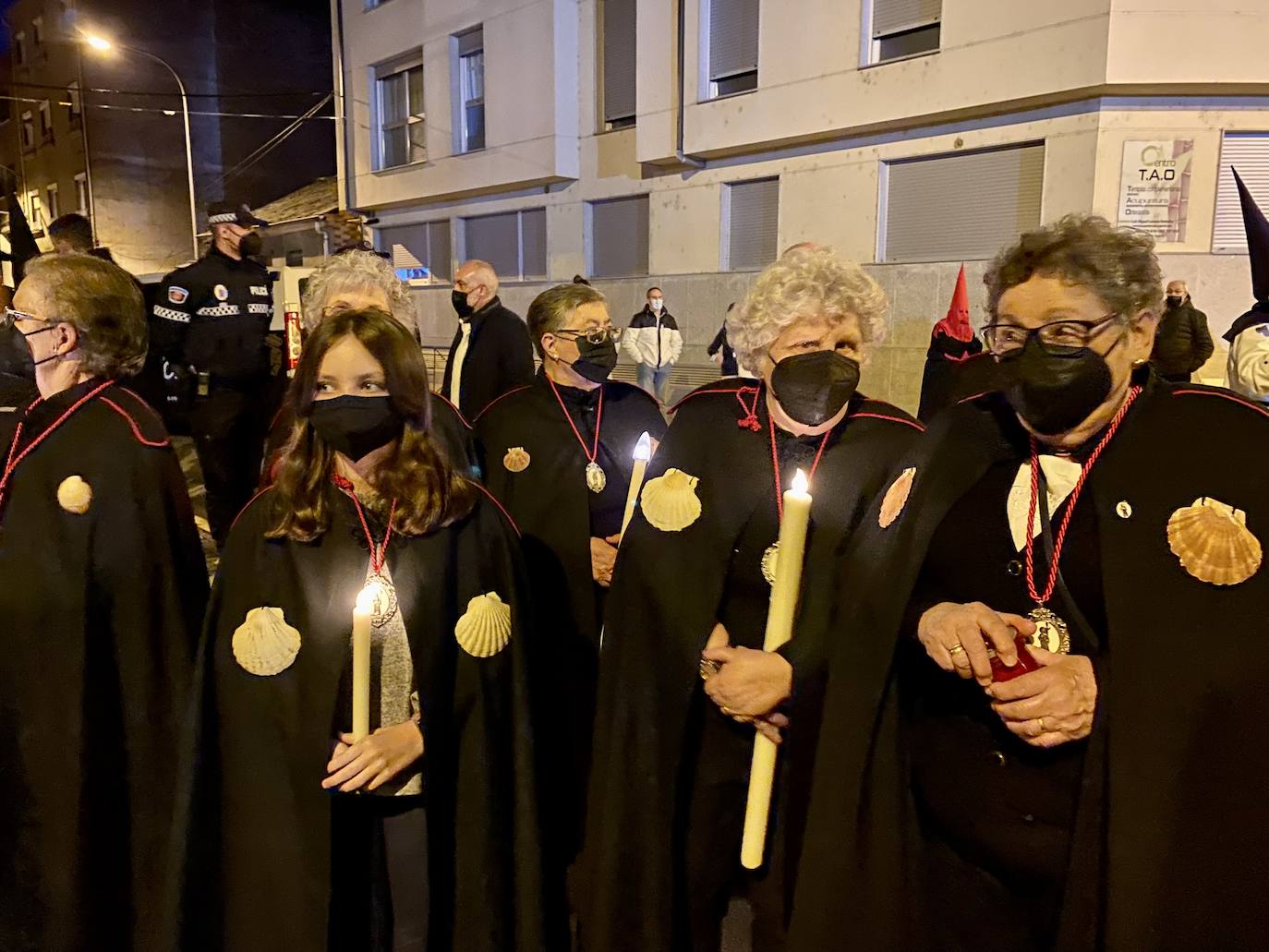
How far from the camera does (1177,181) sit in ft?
36.4

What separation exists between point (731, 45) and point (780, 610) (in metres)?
14.8

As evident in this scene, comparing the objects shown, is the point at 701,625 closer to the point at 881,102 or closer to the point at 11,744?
the point at 11,744

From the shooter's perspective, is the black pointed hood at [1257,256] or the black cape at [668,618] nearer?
the black cape at [668,618]

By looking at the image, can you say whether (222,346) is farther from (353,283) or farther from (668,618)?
(668,618)

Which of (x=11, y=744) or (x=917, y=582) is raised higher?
(x=917, y=582)

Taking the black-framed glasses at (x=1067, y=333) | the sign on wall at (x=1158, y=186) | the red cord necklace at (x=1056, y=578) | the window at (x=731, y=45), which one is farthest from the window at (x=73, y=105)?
the red cord necklace at (x=1056, y=578)

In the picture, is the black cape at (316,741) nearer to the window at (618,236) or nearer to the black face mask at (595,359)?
the black face mask at (595,359)

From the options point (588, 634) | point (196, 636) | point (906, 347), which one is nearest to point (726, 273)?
point (906, 347)

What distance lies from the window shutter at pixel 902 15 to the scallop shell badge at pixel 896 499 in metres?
12.4

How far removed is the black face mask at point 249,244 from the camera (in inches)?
251

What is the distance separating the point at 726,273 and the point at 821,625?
1354cm

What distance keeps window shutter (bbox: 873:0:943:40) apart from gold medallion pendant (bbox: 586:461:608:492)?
11310 mm

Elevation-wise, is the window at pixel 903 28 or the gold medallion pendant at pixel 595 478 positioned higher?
the window at pixel 903 28

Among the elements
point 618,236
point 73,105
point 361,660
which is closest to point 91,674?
point 361,660
